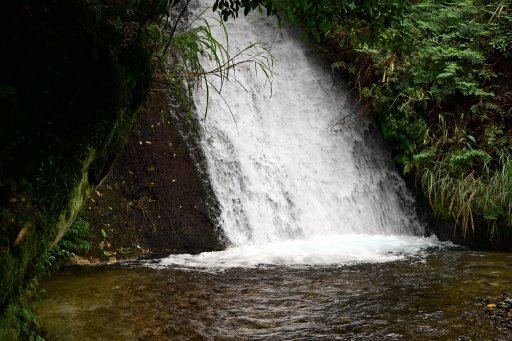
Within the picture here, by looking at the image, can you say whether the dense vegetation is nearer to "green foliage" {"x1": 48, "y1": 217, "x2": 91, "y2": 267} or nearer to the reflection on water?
the reflection on water

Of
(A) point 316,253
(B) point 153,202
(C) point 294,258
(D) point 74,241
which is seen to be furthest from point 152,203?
(A) point 316,253

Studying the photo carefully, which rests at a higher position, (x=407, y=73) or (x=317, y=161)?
(x=407, y=73)

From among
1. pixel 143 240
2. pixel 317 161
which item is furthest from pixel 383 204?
pixel 143 240

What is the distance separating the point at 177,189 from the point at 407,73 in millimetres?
4773

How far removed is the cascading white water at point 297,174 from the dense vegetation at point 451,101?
52cm

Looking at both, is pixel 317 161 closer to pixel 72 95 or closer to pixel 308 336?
pixel 308 336

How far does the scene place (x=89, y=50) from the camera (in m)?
2.18

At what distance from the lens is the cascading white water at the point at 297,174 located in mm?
6524

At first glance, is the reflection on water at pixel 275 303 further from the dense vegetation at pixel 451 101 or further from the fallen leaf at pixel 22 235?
the dense vegetation at pixel 451 101

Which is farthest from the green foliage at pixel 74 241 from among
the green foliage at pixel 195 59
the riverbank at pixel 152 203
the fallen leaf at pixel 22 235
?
the fallen leaf at pixel 22 235

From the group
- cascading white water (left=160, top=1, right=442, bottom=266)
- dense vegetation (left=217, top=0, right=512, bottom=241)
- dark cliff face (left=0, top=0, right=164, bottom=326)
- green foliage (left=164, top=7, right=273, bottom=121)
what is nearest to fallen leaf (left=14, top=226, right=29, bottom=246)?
dark cliff face (left=0, top=0, right=164, bottom=326)

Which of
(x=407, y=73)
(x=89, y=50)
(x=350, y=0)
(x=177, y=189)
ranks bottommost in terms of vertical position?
(x=177, y=189)

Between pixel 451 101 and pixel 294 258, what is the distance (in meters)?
4.49

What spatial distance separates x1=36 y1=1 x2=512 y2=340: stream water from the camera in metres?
3.47
